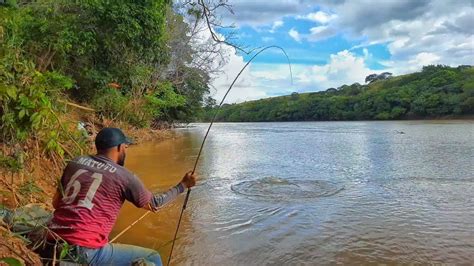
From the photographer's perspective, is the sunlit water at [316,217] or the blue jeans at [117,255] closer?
the blue jeans at [117,255]

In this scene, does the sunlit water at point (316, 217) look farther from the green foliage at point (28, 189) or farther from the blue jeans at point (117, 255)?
the blue jeans at point (117, 255)

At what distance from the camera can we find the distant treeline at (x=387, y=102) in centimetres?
5855

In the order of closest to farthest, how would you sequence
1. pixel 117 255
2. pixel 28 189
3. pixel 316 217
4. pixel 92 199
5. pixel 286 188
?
pixel 92 199
pixel 117 255
pixel 28 189
pixel 316 217
pixel 286 188

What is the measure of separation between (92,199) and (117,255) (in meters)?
0.47

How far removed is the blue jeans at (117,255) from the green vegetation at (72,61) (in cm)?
289

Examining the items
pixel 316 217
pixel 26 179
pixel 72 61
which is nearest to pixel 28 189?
pixel 26 179

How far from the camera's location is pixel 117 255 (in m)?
2.96

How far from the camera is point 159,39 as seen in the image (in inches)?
502

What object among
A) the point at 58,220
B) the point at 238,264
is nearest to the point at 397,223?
the point at 238,264

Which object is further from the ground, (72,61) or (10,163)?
(72,61)

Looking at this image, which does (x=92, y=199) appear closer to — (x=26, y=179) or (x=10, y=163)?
(x=10, y=163)

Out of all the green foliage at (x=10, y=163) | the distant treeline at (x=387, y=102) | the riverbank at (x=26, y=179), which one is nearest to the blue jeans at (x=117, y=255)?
the riverbank at (x=26, y=179)

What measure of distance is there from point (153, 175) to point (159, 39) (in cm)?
Answer: 470

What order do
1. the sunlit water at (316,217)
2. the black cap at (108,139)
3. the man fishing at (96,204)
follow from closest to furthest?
the man fishing at (96,204) < the black cap at (108,139) < the sunlit water at (316,217)
